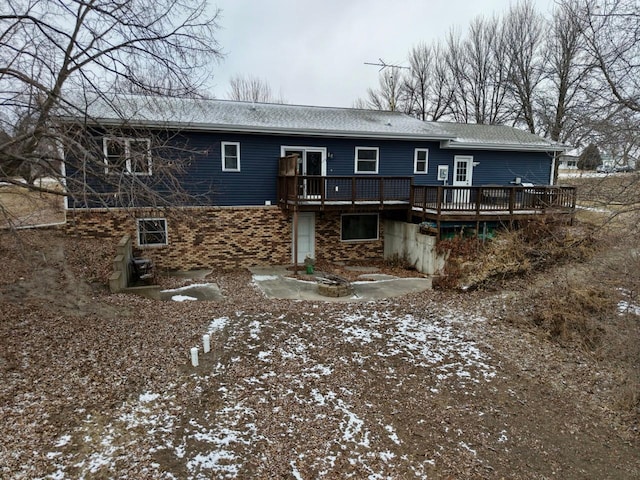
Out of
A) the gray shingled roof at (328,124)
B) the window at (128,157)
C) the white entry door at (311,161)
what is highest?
the gray shingled roof at (328,124)

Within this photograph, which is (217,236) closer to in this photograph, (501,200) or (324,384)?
(324,384)

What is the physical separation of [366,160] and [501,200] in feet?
15.8

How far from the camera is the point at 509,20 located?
2962cm

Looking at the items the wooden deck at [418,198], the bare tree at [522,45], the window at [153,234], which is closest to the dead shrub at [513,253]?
the wooden deck at [418,198]

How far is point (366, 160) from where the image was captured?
14914mm

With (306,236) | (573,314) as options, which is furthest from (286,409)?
(306,236)

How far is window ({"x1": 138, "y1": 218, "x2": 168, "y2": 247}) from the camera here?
13.0 m

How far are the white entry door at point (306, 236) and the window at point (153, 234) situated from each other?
14.6 ft

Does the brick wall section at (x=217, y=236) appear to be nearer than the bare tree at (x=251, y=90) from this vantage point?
Yes

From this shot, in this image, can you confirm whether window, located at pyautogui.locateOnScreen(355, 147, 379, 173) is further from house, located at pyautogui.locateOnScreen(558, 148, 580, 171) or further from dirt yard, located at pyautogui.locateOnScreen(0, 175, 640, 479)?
dirt yard, located at pyautogui.locateOnScreen(0, 175, 640, 479)

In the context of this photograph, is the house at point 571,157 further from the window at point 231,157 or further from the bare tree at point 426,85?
the bare tree at point 426,85

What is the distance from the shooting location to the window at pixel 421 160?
1553 centimetres

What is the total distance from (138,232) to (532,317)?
1127cm

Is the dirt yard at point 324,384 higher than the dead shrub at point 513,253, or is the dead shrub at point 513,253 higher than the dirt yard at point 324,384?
the dead shrub at point 513,253
